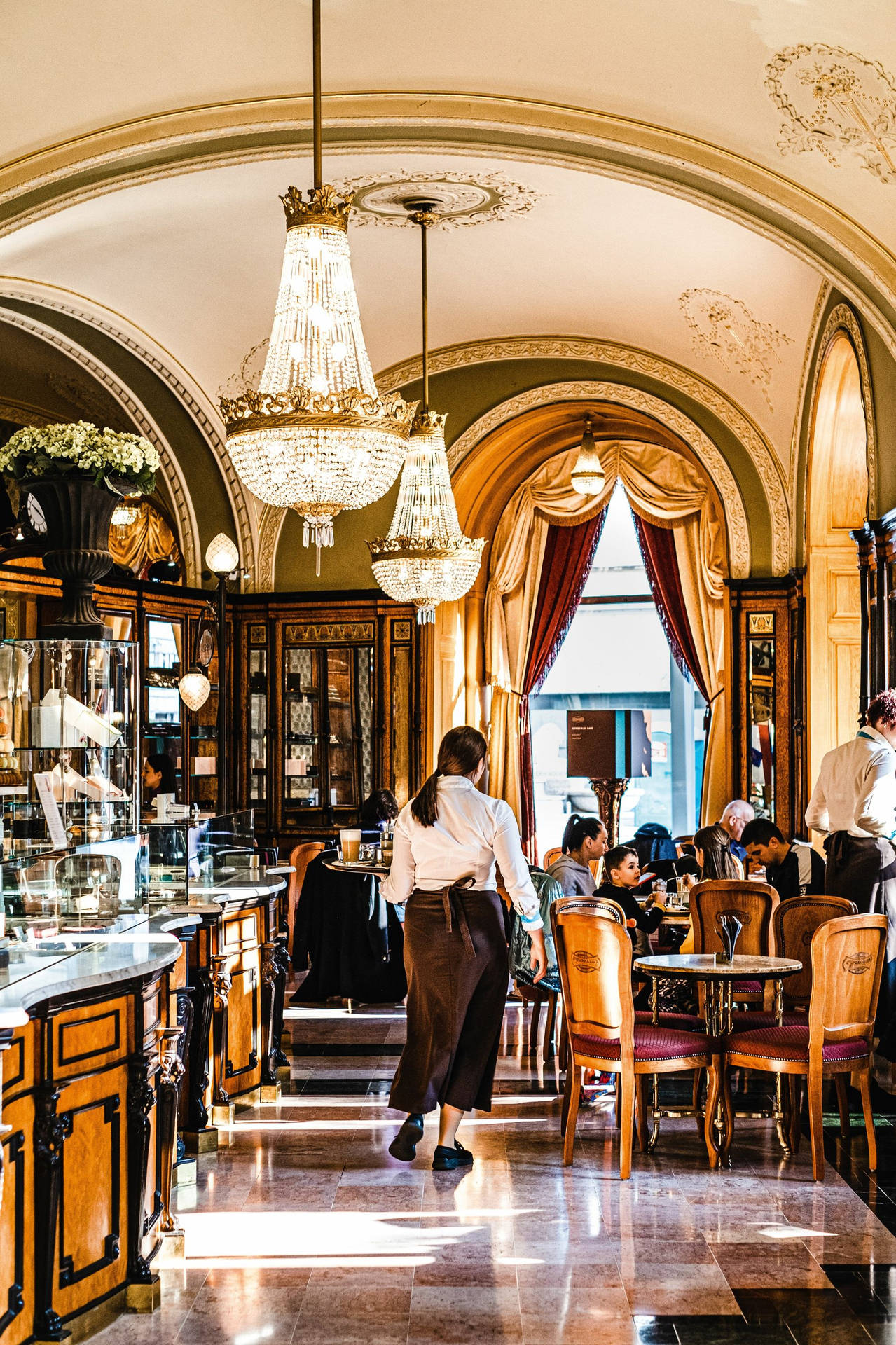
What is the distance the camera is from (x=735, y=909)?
668cm

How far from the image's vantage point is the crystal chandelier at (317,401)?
16.1 feet

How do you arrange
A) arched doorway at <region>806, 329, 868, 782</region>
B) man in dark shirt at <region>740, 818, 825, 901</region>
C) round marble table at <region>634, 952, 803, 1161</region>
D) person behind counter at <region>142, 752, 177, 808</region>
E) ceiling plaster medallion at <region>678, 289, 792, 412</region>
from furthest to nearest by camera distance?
person behind counter at <region>142, 752, 177, 808</region>, arched doorway at <region>806, 329, 868, 782</region>, ceiling plaster medallion at <region>678, 289, 792, 412</region>, man in dark shirt at <region>740, 818, 825, 901</region>, round marble table at <region>634, 952, 803, 1161</region>

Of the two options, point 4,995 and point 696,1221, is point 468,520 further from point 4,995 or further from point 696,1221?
point 4,995

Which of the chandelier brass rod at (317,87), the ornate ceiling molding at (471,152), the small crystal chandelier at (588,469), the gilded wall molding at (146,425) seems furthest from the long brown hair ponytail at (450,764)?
the small crystal chandelier at (588,469)

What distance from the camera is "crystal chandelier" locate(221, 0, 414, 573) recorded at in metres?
4.89

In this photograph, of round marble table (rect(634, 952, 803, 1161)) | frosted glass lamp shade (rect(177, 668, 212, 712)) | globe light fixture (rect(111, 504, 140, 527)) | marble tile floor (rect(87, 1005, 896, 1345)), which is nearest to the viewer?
marble tile floor (rect(87, 1005, 896, 1345))

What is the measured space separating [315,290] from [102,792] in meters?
2.08

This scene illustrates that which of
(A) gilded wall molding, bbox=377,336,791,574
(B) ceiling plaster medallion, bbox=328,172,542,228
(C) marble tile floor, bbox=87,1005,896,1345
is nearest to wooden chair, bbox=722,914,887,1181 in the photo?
(C) marble tile floor, bbox=87,1005,896,1345

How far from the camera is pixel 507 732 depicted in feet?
42.2

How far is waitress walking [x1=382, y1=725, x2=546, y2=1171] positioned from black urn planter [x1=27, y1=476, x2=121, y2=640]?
69.1 inches

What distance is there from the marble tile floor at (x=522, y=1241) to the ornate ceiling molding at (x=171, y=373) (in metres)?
4.75

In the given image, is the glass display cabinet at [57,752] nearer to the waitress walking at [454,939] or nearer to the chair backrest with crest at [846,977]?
the waitress walking at [454,939]

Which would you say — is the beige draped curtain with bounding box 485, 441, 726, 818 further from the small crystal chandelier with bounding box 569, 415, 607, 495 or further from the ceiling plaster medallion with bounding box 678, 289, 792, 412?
the ceiling plaster medallion with bounding box 678, 289, 792, 412

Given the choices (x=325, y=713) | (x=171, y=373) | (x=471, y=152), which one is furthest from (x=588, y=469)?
(x=471, y=152)
